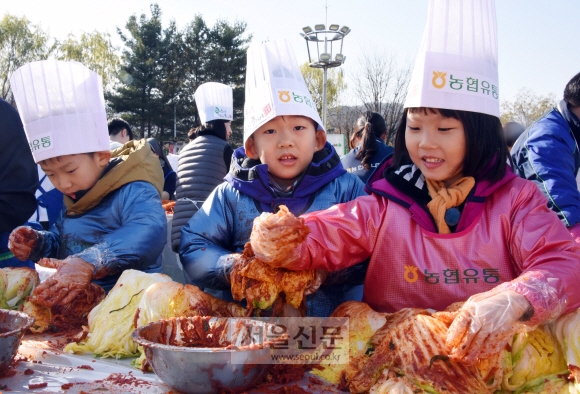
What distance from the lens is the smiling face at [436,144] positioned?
188 cm

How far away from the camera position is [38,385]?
170cm

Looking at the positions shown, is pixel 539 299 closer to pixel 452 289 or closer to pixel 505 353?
pixel 505 353

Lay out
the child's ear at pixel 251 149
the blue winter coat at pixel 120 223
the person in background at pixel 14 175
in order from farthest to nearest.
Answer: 1. the person in background at pixel 14 175
2. the blue winter coat at pixel 120 223
3. the child's ear at pixel 251 149

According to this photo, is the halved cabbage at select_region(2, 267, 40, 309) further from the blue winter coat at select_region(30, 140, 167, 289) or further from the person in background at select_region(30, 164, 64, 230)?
the person in background at select_region(30, 164, 64, 230)

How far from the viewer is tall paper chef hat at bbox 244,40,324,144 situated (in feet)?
7.85

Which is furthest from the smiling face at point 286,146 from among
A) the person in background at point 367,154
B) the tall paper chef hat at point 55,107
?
the person in background at point 367,154

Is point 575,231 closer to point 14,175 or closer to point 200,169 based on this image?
point 200,169

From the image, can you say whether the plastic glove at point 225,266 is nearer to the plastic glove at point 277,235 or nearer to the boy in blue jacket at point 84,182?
the plastic glove at point 277,235

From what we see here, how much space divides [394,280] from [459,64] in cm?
87

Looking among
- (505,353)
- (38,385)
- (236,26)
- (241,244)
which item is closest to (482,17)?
(505,353)

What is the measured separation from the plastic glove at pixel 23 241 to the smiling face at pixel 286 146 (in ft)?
4.47

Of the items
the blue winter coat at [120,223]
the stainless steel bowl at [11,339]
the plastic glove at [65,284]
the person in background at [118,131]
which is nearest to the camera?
the stainless steel bowl at [11,339]

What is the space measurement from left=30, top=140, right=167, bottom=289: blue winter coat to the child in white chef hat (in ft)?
3.79

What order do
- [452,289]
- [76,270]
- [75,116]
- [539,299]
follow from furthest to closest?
1. [75,116]
2. [76,270]
3. [452,289]
4. [539,299]
